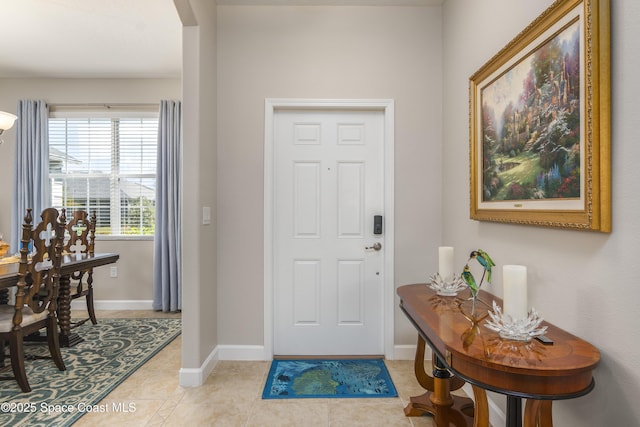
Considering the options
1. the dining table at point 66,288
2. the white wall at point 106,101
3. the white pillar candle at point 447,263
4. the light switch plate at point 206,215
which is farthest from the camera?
the white wall at point 106,101

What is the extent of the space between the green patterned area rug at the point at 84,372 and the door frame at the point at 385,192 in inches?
43.8

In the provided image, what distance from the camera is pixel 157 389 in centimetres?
219

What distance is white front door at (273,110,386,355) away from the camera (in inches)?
105

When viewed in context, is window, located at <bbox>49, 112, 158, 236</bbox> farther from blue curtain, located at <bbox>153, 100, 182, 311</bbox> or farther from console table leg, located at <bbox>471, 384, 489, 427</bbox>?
console table leg, located at <bbox>471, 384, 489, 427</bbox>

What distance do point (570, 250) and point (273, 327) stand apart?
2099mm

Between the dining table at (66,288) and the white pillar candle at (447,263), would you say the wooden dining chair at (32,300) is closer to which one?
the dining table at (66,288)

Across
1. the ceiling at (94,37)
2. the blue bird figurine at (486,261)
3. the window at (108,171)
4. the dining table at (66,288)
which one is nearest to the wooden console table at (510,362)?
the blue bird figurine at (486,261)

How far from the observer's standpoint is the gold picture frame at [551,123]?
1104mm

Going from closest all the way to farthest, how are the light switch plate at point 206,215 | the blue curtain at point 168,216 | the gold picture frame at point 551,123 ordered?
the gold picture frame at point 551,123 → the light switch plate at point 206,215 → the blue curtain at point 168,216

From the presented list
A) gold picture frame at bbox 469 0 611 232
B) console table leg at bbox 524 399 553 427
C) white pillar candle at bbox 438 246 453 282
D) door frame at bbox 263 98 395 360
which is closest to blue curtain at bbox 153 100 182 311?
door frame at bbox 263 98 395 360

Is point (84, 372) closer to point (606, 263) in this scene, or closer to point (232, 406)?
point (232, 406)

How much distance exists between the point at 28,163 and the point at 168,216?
1.78m

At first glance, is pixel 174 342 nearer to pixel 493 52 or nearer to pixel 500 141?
pixel 500 141

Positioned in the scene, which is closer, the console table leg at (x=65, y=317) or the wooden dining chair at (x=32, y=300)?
the wooden dining chair at (x=32, y=300)
